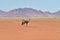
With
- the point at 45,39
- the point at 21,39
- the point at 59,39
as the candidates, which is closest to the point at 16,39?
Result: the point at 21,39

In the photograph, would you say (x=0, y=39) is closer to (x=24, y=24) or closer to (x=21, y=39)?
(x=21, y=39)

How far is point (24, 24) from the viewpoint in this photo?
24.5m

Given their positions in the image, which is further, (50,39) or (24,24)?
(24,24)

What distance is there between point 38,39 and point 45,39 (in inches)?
18.1

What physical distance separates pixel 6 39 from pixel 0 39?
0.38 m

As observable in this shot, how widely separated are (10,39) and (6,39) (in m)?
0.26

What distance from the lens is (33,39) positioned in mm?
11875

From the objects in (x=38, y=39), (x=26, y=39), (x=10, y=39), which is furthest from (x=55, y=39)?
(x=10, y=39)

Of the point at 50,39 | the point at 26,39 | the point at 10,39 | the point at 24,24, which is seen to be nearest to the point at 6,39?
the point at 10,39

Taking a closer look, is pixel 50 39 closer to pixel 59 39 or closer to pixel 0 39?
pixel 59 39

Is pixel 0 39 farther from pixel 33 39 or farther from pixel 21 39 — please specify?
pixel 33 39

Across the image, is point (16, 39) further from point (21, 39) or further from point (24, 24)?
point (24, 24)

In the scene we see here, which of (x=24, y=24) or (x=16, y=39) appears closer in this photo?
(x=16, y=39)

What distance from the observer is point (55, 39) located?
39.1 ft
